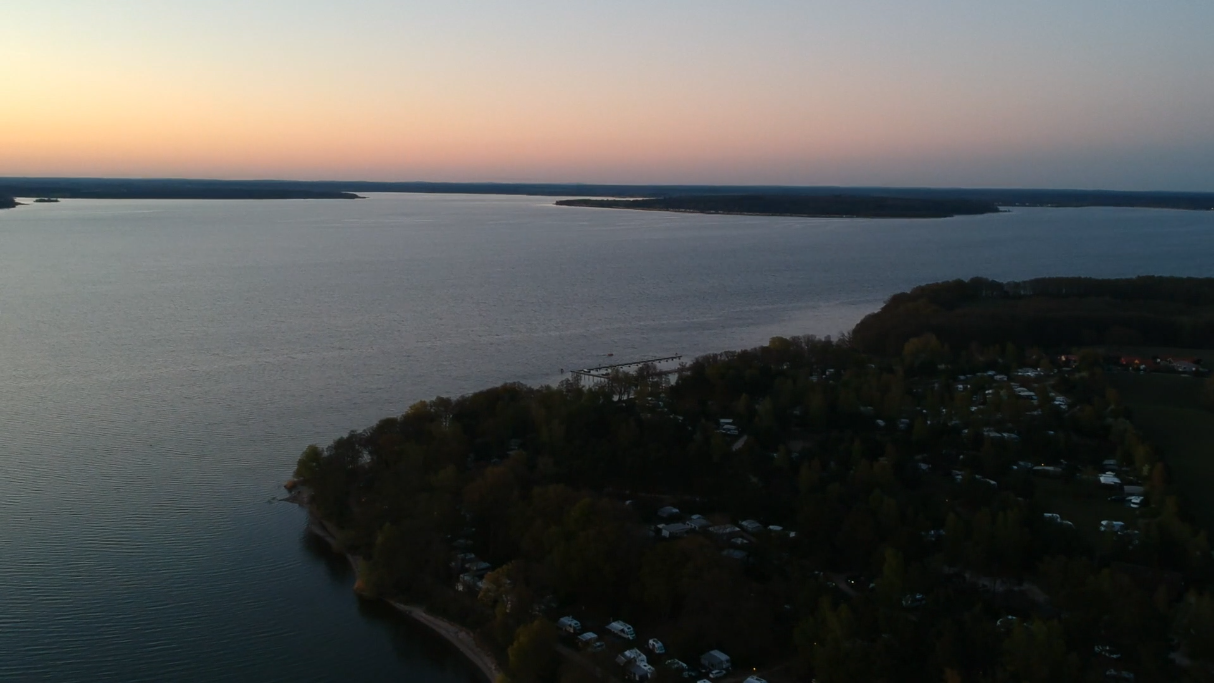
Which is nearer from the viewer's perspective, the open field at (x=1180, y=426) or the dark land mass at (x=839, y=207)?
the open field at (x=1180, y=426)

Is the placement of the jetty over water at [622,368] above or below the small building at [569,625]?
above

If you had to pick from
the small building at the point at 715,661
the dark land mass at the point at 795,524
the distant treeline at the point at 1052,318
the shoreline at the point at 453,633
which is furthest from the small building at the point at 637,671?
the distant treeline at the point at 1052,318

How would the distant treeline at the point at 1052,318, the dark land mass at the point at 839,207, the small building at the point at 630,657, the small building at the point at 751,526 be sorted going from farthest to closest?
the dark land mass at the point at 839,207
the distant treeline at the point at 1052,318
the small building at the point at 751,526
the small building at the point at 630,657

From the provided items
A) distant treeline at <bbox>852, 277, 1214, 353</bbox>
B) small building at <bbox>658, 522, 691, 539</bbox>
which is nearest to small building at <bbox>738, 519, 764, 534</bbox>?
small building at <bbox>658, 522, 691, 539</bbox>

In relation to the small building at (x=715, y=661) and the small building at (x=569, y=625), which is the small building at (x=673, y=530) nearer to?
the small building at (x=569, y=625)

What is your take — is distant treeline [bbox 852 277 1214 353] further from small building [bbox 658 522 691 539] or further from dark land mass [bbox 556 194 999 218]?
dark land mass [bbox 556 194 999 218]

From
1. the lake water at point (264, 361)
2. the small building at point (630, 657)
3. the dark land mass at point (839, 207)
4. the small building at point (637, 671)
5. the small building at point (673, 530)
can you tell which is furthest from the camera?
the dark land mass at point (839, 207)

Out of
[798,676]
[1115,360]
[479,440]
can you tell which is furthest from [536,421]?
[1115,360]
